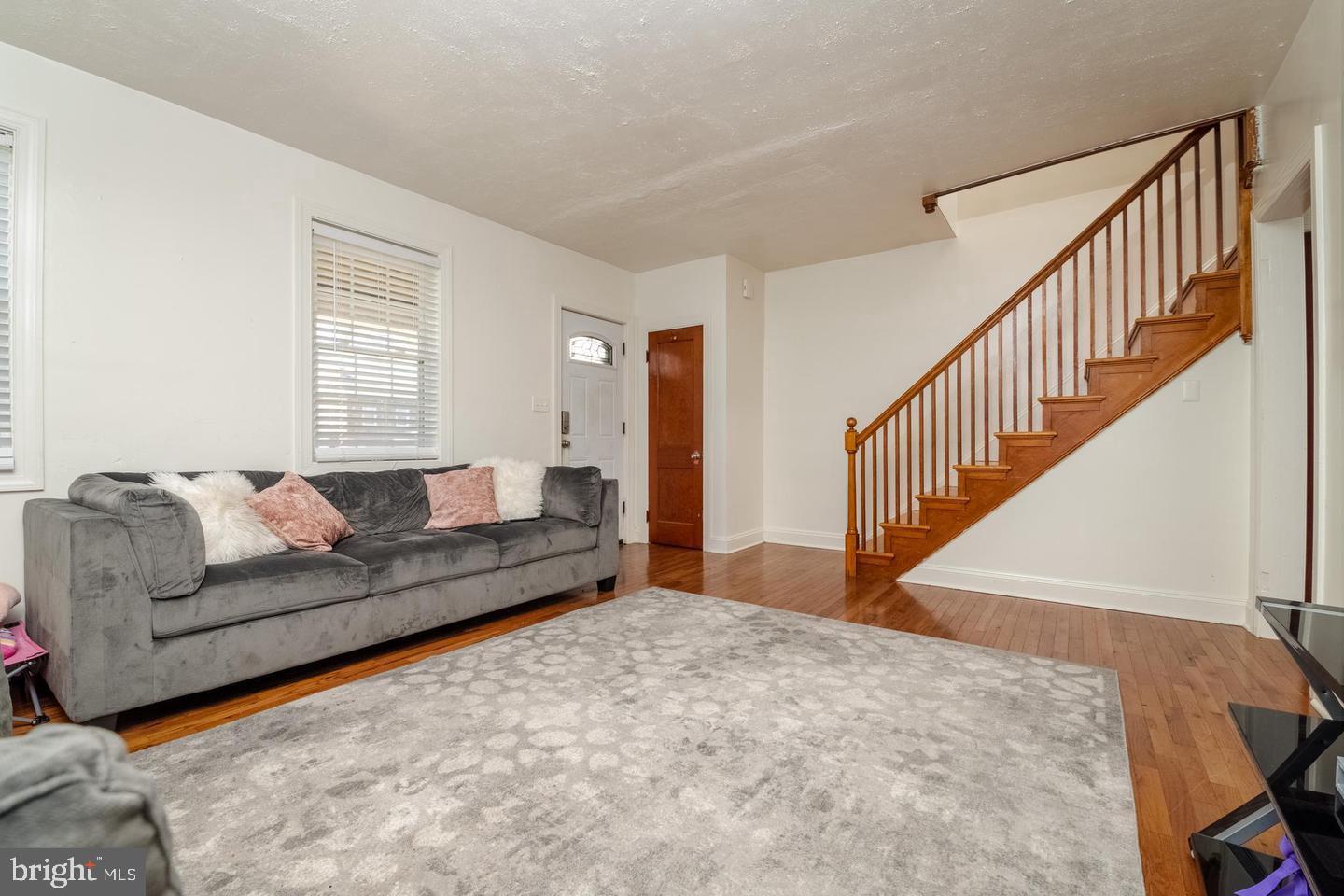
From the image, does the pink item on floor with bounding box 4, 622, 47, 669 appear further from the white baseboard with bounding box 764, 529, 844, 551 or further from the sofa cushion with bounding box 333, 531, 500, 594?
the white baseboard with bounding box 764, 529, 844, 551

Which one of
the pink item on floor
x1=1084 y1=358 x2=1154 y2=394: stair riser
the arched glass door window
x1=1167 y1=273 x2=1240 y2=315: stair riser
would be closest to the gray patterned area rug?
the pink item on floor

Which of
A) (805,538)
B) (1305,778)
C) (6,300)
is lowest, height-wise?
(805,538)

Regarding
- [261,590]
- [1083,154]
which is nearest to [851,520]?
[1083,154]

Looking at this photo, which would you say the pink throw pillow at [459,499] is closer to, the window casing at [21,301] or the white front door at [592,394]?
the white front door at [592,394]

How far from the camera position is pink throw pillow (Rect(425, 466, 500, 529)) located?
369cm

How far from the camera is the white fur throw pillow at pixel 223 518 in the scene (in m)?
2.54

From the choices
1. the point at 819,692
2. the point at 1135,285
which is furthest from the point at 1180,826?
the point at 1135,285

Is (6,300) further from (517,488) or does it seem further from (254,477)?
(517,488)

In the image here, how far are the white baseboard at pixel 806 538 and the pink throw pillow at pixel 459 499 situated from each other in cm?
305

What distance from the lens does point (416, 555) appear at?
297 cm

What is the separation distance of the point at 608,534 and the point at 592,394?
1.91m

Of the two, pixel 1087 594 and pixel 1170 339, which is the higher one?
pixel 1170 339

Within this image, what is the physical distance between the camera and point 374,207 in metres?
3.90
